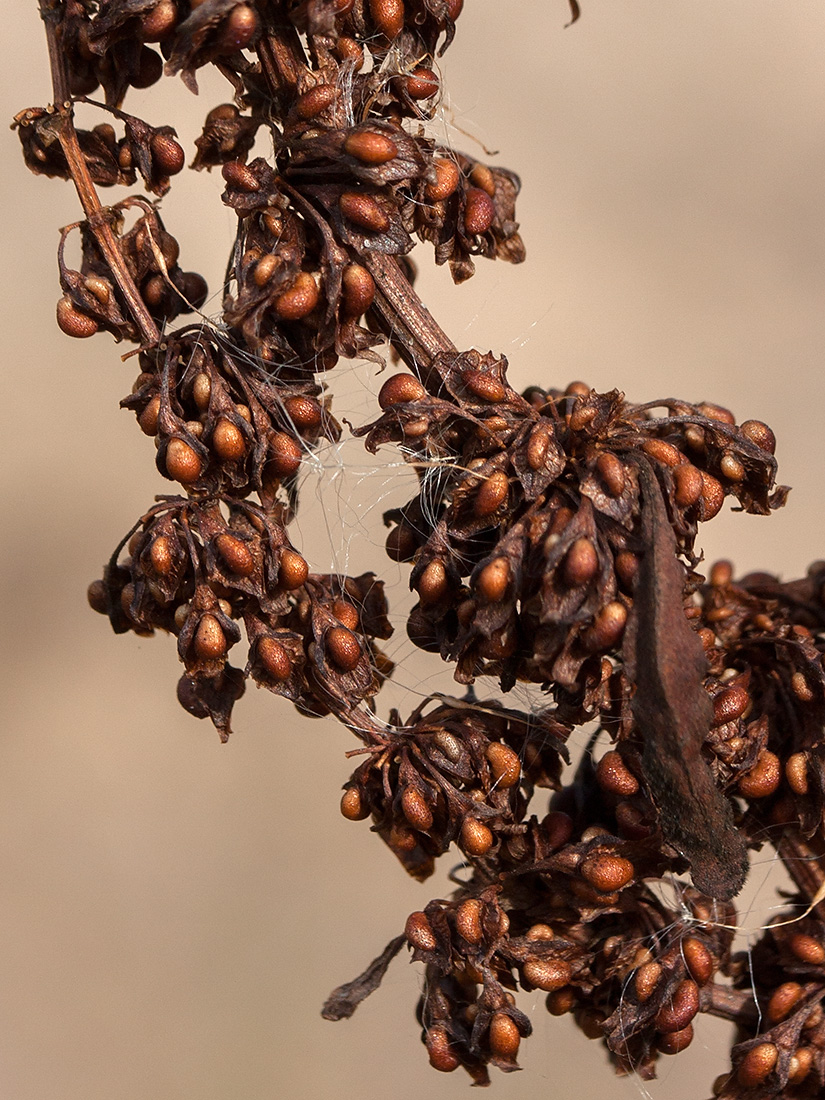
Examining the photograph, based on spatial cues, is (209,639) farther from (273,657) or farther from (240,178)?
(240,178)

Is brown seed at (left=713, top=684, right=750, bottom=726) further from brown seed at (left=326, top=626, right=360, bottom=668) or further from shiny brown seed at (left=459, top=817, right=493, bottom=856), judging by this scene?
brown seed at (left=326, top=626, right=360, bottom=668)

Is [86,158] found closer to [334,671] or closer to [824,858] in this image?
[334,671]

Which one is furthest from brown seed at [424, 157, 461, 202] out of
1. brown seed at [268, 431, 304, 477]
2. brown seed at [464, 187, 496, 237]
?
brown seed at [268, 431, 304, 477]

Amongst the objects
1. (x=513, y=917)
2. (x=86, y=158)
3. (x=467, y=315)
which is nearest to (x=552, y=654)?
(x=513, y=917)

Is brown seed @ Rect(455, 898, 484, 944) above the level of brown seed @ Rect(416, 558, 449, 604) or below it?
below

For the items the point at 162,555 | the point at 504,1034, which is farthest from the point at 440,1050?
the point at 162,555
